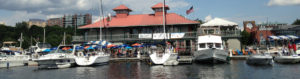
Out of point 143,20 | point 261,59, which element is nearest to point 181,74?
point 261,59

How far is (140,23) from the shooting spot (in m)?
43.7

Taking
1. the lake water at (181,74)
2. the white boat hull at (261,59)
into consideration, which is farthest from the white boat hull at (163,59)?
the white boat hull at (261,59)

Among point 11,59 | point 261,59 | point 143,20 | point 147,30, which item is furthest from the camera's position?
point 143,20

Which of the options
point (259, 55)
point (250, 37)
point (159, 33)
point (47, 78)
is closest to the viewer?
point (47, 78)

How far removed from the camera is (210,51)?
1076 inches

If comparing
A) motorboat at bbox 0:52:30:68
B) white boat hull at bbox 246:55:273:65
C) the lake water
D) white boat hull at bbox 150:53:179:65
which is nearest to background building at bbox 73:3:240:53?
motorboat at bbox 0:52:30:68

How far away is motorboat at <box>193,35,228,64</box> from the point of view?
27547mm

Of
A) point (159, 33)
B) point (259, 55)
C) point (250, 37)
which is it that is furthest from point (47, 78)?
point (250, 37)

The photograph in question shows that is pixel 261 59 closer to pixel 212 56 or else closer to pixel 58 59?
pixel 212 56

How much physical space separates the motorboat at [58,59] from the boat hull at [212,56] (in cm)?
1441

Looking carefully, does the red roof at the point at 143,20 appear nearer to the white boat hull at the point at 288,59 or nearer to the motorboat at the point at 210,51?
the motorboat at the point at 210,51

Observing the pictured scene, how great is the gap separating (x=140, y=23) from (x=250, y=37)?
40.6 meters

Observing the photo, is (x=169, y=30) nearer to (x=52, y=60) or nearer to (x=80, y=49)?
(x=80, y=49)

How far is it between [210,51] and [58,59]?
16.2 metres
